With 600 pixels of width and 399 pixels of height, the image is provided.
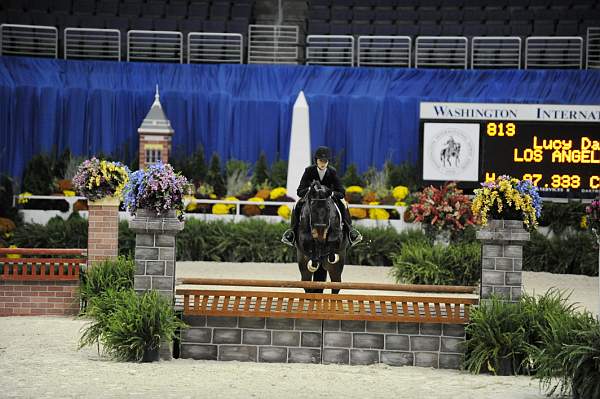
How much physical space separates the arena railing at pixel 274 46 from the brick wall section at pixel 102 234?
12132 mm

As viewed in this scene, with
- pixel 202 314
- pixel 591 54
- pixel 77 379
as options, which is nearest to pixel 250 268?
pixel 202 314

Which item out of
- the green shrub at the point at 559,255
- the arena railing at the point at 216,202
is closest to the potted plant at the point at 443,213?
the green shrub at the point at 559,255

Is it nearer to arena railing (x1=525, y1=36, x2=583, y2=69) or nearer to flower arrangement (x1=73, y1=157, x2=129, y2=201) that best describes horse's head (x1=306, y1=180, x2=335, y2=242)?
flower arrangement (x1=73, y1=157, x2=129, y2=201)

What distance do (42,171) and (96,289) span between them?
11492 mm

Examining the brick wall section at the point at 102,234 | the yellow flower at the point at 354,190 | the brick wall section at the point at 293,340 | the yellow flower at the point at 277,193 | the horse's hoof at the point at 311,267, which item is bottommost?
the brick wall section at the point at 293,340

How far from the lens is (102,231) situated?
13680 mm

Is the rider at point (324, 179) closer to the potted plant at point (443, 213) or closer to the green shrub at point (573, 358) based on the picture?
the green shrub at point (573, 358)

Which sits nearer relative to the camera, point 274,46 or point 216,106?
point 216,106

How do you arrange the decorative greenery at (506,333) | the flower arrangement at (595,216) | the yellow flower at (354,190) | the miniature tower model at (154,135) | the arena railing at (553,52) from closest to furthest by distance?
the flower arrangement at (595,216)
the decorative greenery at (506,333)
the yellow flower at (354,190)
the miniature tower model at (154,135)
the arena railing at (553,52)

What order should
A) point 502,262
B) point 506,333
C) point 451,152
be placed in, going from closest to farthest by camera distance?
point 506,333 < point 502,262 < point 451,152

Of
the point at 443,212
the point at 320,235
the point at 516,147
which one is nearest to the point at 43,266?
the point at 320,235

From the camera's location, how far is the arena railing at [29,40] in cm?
2538

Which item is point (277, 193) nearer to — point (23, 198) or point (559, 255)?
point (23, 198)

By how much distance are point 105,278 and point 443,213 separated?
7.67 metres
